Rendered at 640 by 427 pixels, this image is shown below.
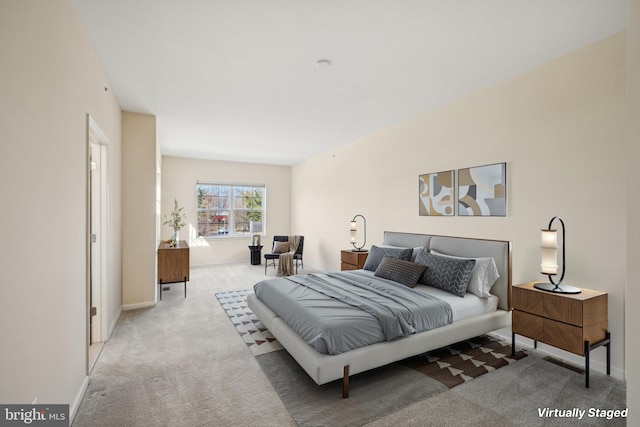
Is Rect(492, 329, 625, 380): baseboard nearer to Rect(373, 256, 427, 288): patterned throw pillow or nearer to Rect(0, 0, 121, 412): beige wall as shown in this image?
Rect(373, 256, 427, 288): patterned throw pillow

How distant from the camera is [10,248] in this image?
1.30m

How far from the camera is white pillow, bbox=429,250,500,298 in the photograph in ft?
10.4

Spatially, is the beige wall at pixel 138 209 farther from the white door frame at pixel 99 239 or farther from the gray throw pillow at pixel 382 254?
the gray throw pillow at pixel 382 254

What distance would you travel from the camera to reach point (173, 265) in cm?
476

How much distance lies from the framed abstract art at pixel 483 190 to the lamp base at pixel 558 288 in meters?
0.84

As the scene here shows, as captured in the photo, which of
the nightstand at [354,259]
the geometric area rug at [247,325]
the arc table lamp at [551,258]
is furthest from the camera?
the nightstand at [354,259]

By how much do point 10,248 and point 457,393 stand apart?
2812 mm

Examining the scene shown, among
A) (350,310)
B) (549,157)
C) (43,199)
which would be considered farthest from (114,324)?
(549,157)

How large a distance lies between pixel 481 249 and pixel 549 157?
3.74ft

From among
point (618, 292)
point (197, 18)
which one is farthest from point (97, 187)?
point (618, 292)

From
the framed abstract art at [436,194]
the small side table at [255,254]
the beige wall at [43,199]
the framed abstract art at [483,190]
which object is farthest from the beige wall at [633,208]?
the small side table at [255,254]

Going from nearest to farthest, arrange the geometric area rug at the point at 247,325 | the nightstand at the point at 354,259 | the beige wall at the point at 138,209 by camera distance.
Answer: the geometric area rug at the point at 247,325 → the beige wall at the point at 138,209 → the nightstand at the point at 354,259

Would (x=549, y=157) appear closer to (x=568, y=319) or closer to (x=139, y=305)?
(x=568, y=319)

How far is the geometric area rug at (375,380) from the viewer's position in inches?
81.0
